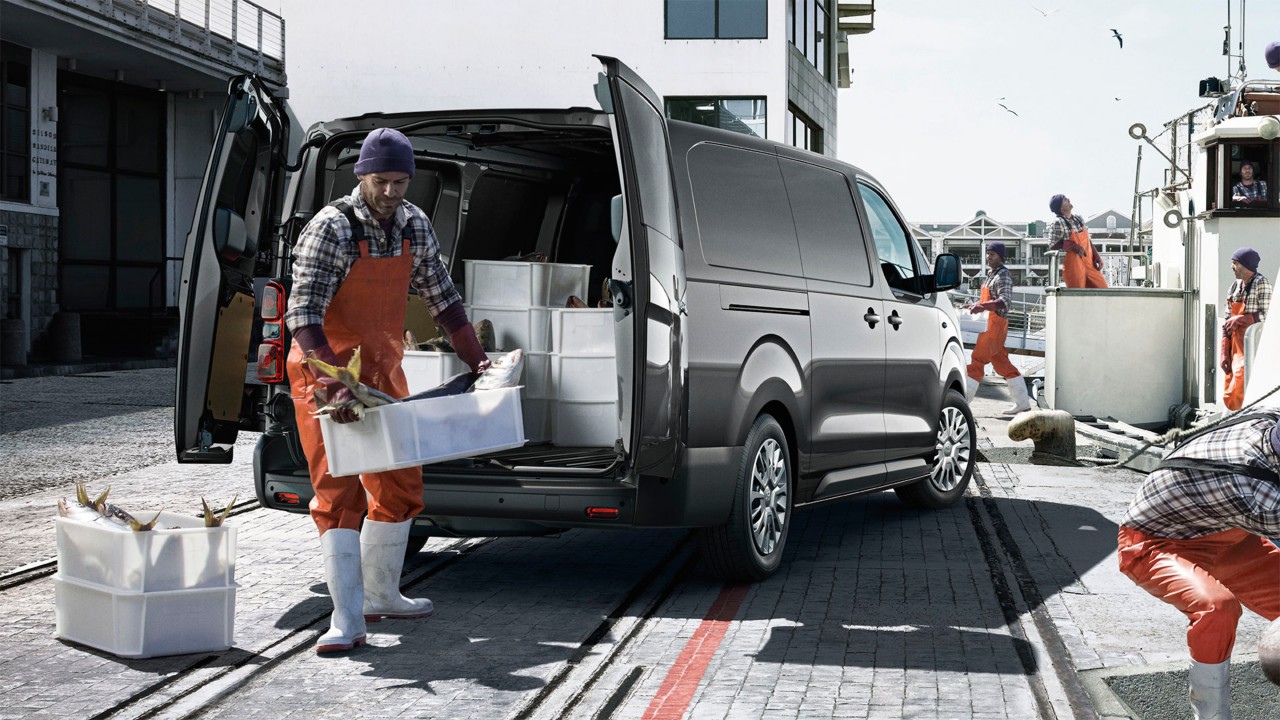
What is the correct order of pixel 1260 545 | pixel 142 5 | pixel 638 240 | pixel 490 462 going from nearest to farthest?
pixel 1260 545 < pixel 638 240 < pixel 490 462 < pixel 142 5

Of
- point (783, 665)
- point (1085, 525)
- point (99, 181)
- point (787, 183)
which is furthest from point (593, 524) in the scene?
point (99, 181)

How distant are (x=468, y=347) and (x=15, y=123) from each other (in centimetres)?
2430

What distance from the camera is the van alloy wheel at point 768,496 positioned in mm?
6875

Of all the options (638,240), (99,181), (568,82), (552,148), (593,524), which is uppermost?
(568,82)

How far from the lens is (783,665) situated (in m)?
5.43

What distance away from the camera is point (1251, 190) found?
688 inches

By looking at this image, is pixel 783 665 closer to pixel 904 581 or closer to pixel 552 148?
pixel 904 581

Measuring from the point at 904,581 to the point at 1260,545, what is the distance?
2.72 m

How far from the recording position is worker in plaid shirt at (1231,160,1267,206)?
17.4 meters

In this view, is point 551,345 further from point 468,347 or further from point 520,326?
point 468,347

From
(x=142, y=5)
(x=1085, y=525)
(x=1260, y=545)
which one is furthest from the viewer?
(x=142, y=5)

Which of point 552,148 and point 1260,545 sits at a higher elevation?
point 552,148

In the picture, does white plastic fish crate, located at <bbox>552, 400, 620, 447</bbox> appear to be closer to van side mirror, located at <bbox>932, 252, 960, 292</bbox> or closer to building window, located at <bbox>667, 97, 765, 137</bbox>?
van side mirror, located at <bbox>932, 252, 960, 292</bbox>

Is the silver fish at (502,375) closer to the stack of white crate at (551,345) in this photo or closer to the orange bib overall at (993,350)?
the stack of white crate at (551,345)
